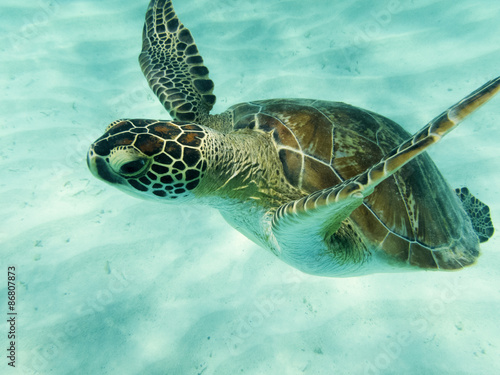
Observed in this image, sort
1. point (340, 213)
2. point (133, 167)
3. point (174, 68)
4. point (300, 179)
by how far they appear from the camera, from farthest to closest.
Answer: point (174, 68)
point (300, 179)
point (133, 167)
point (340, 213)

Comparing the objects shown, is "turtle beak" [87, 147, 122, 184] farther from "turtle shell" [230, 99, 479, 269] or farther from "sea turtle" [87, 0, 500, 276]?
"turtle shell" [230, 99, 479, 269]

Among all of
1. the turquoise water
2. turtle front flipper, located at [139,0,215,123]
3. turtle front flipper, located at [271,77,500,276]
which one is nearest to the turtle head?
turtle front flipper, located at [271,77,500,276]

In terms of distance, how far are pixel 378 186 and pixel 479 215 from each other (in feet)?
4.35

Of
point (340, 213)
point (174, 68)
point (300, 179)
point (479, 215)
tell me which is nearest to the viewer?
point (340, 213)

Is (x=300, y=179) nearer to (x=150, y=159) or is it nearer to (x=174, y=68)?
(x=150, y=159)

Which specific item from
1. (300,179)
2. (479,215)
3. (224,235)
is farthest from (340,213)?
(479,215)

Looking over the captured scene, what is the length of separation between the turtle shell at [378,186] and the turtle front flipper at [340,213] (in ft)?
0.49

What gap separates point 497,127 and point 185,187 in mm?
3610

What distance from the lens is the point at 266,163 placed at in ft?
5.77

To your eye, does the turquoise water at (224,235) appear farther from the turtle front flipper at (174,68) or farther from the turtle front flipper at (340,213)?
the turtle front flipper at (174,68)

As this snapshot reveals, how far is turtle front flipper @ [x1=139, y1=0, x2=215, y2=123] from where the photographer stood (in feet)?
7.23

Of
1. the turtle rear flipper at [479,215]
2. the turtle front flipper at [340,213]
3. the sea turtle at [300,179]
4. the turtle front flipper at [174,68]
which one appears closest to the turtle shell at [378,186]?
the sea turtle at [300,179]

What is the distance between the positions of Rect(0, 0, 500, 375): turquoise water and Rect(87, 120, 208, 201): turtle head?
1.22 metres

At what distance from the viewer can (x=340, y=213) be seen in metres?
1.14
